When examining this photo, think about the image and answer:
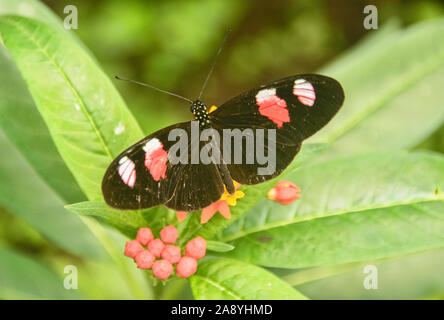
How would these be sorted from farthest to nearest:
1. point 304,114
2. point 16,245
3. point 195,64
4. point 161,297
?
1. point 195,64
2. point 16,245
3. point 161,297
4. point 304,114

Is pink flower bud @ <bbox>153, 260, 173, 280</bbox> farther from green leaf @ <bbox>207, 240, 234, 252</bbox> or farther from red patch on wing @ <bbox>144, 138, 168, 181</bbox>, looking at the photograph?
red patch on wing @ <bbox>144, 138, 168, 181</bbox>

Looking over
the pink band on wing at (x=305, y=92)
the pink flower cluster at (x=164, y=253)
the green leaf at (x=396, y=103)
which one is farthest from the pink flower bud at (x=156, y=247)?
the green leaf at (x=396, y=103)

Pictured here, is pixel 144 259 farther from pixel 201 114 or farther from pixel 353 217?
pixel 353 217

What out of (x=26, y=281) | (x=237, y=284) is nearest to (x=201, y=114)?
(x=237, y=284)

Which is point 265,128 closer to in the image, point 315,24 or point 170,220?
point 170,220

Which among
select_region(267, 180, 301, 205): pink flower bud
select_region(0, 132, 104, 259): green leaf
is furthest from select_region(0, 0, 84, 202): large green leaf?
select_region(267, 180, 301, 205): pink flower bud

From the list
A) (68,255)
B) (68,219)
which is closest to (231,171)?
(68,219)
